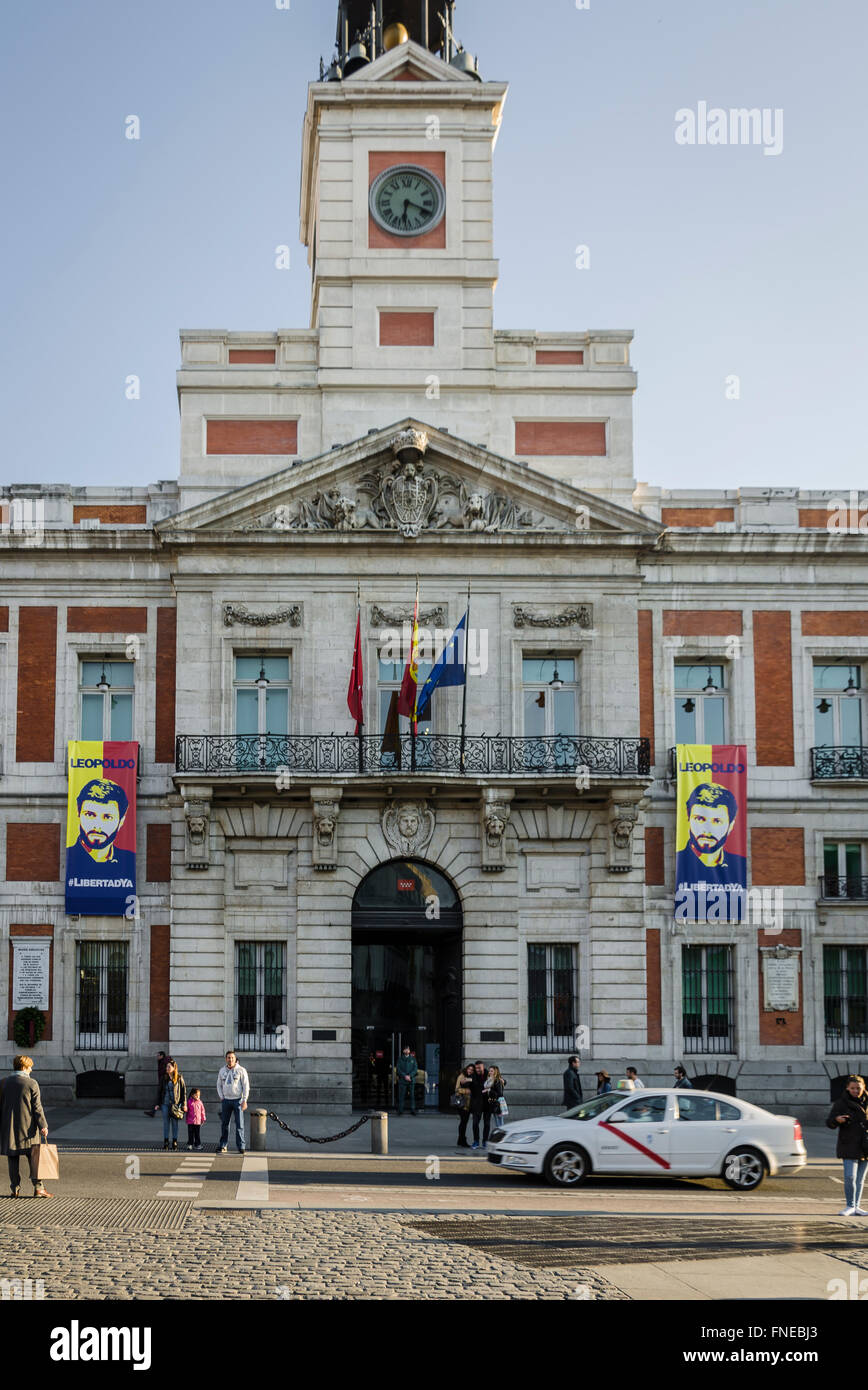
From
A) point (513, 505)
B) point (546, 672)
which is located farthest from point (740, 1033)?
point (513, 505)

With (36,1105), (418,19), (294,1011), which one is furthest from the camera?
(418,19)

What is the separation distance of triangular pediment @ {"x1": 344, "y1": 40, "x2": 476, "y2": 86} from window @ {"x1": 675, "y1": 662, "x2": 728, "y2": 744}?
49.9 feet

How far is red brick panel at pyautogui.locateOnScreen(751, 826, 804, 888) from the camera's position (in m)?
37.6

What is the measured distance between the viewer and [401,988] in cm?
3769

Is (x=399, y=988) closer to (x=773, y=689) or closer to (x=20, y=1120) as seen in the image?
(x=773, y=689)

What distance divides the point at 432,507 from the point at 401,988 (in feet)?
35.5

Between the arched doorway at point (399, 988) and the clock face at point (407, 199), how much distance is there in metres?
15.2

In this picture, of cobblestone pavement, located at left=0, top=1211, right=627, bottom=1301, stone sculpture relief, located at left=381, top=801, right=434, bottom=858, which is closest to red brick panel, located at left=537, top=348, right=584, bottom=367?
stone sculpture relief, located at left=381, top=801, right=434, bottom=858

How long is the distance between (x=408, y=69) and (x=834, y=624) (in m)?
16.7

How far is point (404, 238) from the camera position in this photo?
39812 mm

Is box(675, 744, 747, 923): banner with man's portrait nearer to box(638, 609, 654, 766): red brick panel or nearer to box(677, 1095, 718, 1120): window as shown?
box(638, 609, 654, 766): red brick panel

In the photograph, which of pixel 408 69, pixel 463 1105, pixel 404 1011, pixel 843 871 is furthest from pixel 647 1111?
pixel 408 69

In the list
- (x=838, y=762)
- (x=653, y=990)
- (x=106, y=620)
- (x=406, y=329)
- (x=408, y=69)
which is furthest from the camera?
(x=408, y=69)

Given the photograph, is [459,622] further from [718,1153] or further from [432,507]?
[718,1153]
